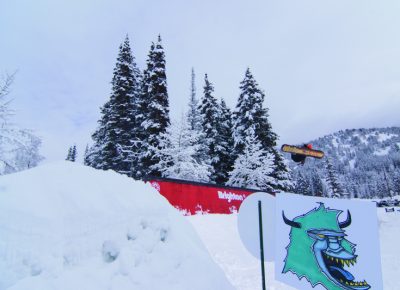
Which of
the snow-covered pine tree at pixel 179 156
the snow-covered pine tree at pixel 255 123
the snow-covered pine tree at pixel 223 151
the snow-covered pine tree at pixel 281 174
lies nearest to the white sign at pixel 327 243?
the snow-covered pine tree at pixel 179 156

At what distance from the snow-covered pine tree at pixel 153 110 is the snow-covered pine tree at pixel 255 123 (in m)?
8.41

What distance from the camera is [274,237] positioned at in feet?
15.7

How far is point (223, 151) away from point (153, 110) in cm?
992

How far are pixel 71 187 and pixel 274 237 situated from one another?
3.45 metres

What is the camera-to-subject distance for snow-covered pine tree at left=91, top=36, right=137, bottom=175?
26719 mm

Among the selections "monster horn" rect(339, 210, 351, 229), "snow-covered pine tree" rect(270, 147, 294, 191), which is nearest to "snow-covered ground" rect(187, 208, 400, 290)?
"monster horn" rect(339, 210, 351, 229)

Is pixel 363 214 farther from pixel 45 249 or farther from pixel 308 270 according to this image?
pixel 45 249

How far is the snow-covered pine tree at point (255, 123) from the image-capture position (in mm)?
28391

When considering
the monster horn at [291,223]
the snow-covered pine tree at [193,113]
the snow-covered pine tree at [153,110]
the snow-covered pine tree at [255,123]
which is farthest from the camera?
the snow-covered pine tree at [193,113]

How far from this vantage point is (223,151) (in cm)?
3097

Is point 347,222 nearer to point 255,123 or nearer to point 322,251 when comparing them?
point 322,251

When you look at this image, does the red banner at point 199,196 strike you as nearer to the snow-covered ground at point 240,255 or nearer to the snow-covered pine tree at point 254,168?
the snow-covered ground at point 240,255

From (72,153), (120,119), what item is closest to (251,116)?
(120,119)

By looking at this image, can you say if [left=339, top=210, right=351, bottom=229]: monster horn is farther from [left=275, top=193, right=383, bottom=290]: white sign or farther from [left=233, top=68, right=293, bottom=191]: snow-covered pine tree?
[left=233, top=68, right=293, bottom=191]: snow-covered pine tree
